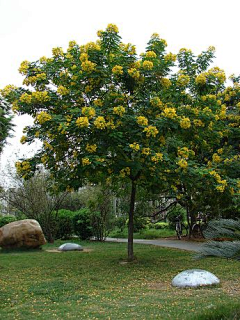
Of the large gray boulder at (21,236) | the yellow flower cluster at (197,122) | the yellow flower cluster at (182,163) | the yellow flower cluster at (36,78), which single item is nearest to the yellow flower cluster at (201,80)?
the yellow flower cluster at (197,122)

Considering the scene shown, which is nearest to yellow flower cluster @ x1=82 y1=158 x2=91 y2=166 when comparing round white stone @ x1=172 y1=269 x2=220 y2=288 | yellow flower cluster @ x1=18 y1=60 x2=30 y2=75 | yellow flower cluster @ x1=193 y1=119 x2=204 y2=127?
yellow flower cluster @ x1=193 y1=119 x2=204 y2=127

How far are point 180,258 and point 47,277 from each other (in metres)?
4.09

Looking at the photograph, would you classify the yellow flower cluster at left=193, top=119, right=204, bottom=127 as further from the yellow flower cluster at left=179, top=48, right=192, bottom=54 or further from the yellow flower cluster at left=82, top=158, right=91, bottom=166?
the yellow flower cluster at left=179, top=48, right=192, bottom=54

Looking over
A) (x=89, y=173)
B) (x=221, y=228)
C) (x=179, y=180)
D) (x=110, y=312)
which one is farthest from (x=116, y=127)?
(x=221, y=228)

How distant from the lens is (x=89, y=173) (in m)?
8.90

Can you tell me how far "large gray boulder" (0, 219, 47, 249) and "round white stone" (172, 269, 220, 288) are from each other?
8.06 metres

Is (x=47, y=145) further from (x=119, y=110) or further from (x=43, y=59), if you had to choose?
(x=43, y=59)

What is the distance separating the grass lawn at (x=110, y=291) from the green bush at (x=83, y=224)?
766cm

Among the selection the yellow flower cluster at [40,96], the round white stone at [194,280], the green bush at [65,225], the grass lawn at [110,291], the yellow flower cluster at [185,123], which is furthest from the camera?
the green bush at [65,225]

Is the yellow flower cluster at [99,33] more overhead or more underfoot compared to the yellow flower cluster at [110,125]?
more overhead

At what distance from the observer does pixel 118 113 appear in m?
8.46

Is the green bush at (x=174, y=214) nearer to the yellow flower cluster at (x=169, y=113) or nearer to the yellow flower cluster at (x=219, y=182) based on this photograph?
the yellow flower cluster at (x=219, y=182)

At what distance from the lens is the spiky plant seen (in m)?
3.54

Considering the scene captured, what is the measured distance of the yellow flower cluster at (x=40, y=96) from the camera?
28.8 feet
